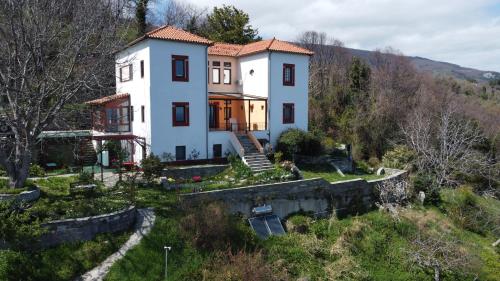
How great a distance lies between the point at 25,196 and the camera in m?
15.4

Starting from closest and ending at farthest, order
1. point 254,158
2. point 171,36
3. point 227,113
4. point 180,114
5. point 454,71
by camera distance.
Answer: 1. point 171,36
2. point 180,114
3. point 254,158
4. point 227,113
5. point 454,71

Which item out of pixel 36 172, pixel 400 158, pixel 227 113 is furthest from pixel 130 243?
pixel 400 158

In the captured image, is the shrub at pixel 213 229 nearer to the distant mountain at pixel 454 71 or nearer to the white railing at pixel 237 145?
the white railing at pixel 237 145

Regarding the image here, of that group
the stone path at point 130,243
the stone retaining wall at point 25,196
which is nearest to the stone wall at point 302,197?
the stone path at point 130,243

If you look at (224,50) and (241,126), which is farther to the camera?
(224,50)

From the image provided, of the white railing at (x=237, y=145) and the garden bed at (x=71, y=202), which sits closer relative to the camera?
the garden bed at (x=71, y=202)

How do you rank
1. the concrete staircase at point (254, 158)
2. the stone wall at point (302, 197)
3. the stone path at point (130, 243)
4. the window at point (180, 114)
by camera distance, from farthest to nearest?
the window at point (180, 114) → the concrete staircase at point (254, 158) → the stone wall at point (302, 197) → the stone path at point (130, 243)

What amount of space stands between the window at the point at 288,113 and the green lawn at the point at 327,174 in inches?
152

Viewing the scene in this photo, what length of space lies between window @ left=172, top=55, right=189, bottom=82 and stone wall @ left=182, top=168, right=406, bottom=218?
29.0 ft

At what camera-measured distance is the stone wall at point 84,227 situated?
13664 mm

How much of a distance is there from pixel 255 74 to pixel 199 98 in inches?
217

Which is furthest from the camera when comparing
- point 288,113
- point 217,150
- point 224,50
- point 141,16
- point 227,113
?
point 141,16

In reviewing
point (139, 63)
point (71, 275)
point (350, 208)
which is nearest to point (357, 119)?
point (350, 208)

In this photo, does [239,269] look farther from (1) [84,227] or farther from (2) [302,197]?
(2) [302,197]
